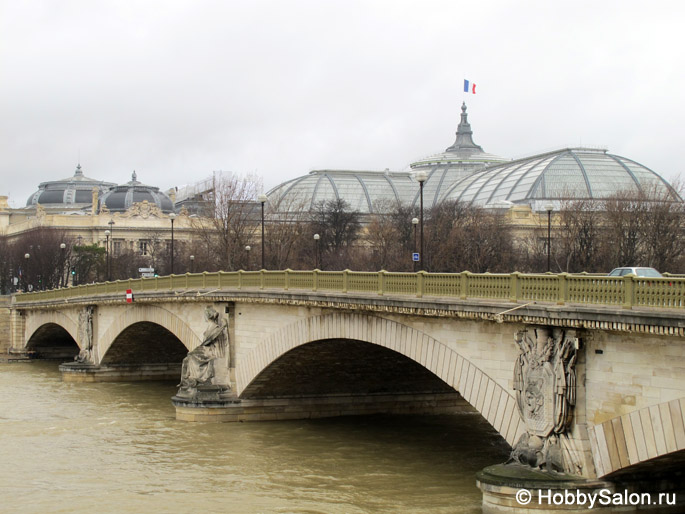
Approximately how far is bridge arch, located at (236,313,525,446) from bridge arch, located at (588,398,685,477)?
2.71 meters

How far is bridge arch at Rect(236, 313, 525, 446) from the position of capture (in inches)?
961

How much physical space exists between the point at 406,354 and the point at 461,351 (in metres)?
2.98

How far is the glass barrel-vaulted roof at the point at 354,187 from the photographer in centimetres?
14029

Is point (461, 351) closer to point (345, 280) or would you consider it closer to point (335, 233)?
point (345, 280)

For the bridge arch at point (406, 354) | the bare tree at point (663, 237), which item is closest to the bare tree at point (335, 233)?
the bare tree at point (663, 237)

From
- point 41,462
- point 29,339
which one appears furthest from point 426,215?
point 41,462

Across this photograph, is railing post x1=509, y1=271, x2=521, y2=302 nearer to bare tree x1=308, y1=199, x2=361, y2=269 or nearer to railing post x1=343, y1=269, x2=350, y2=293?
railing post x1=343, y1=269, x2=350, y2=293

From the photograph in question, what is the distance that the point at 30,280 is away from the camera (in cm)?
10519

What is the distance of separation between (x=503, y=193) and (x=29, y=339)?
Answer: 64588mm

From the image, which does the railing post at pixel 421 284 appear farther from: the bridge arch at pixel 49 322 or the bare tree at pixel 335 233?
the bare tree at pixel 335 233

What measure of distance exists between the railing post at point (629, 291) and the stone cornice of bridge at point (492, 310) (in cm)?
16

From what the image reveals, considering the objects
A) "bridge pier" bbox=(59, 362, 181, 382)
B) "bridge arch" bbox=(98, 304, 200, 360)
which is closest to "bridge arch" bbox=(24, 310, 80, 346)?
"bridge pier" bbox=(59, 362, 181, 382)

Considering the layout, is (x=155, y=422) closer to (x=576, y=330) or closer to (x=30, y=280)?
(x=576, y=330)

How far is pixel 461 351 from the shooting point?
2611 cm
